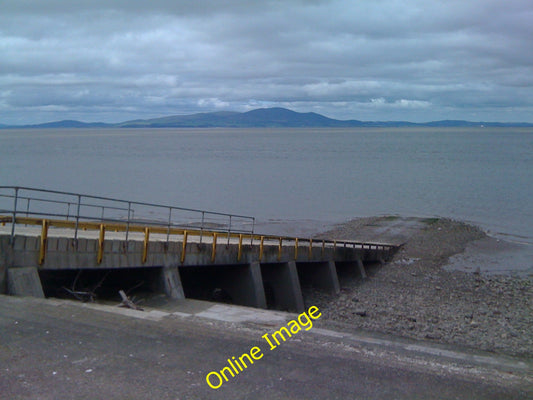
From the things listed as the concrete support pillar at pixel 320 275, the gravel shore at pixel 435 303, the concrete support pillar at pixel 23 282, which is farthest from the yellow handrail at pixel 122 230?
the gravel shore at pixel 435 303

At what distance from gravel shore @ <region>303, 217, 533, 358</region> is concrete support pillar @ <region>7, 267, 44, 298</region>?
5.26 metres

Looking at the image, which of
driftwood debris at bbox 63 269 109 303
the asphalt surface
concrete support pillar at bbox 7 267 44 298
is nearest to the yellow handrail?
concrete support pillar at bbox 7 267 44 298

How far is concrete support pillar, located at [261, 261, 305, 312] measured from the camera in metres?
18.5

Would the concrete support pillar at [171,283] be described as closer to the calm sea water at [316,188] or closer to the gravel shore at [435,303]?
the gravel shore at [435,303]

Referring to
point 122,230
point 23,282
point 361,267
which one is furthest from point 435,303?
point 23,282

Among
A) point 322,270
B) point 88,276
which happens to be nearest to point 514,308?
point 322,270

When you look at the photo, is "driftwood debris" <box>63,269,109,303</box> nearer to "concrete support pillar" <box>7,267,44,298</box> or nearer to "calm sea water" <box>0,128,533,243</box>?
"concrete support pillar" <box>7,267,44,298</box>

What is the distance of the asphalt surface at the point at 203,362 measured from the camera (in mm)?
6258

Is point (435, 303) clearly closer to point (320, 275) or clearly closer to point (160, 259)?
point (320, 275)

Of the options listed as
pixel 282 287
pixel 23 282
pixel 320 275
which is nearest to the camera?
pixel 23 282

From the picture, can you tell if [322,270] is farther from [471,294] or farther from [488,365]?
[488,365]

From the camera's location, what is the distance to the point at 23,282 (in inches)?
393

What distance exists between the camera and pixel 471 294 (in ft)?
69.9

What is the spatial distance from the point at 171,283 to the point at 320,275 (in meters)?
9.97
